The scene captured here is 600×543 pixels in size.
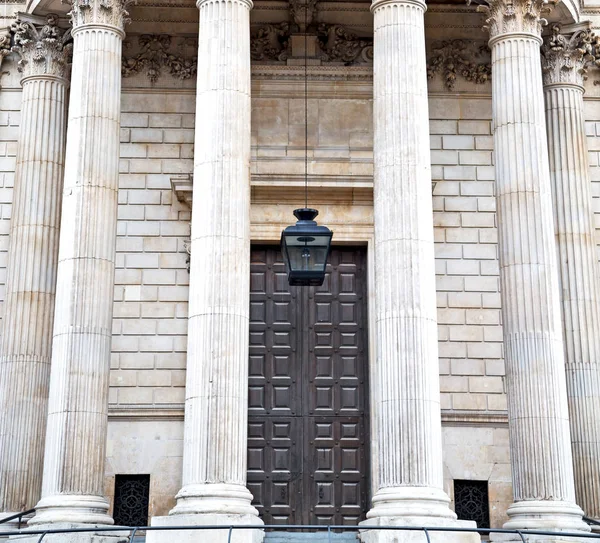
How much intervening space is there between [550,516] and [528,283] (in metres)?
4.44

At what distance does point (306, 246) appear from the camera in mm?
21016

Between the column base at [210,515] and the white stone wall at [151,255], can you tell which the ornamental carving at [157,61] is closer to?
the white stone wall at [151,255]

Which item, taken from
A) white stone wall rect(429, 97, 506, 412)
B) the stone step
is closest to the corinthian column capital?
white stone wall rect(429, 97, 506, 412)

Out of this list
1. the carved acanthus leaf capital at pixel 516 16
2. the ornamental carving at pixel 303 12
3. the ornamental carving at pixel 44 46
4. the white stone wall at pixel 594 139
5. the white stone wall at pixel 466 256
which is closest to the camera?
the carved acanthus leaf capital at pixel 516 16

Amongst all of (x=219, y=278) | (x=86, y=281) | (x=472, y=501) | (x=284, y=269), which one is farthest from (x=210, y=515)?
(x=284, y=269)

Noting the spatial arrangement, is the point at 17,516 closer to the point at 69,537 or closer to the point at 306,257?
the point at 69,537

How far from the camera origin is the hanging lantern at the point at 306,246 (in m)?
20.8

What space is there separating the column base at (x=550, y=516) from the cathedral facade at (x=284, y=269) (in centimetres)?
4

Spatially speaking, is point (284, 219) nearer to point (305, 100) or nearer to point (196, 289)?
point (305, 100)

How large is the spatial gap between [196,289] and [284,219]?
248 inches

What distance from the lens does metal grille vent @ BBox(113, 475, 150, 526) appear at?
24.5 m

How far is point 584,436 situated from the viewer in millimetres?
23719

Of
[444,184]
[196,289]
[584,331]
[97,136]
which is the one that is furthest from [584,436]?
[97,136]

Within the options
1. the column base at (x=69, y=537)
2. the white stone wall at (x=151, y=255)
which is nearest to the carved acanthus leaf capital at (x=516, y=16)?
the white stone wall at (x=151, y=255)
